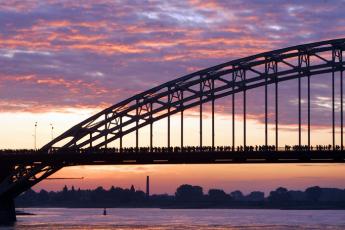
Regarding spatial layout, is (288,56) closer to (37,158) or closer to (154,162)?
(154,162)

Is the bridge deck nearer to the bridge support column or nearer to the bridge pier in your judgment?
the bridge pier

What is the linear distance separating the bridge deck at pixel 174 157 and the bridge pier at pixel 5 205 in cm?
83

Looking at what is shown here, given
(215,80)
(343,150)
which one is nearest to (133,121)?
(215,80)

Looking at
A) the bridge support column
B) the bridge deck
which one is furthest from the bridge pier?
the bridge deck

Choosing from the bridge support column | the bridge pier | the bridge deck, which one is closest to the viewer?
the bridge deck

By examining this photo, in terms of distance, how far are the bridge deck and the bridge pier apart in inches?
32.7

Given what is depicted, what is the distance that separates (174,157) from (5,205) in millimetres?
18010

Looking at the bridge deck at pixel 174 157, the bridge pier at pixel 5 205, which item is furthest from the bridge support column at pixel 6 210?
the bridge deck at pixel 174 157

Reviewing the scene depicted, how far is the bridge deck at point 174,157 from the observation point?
77312 mm

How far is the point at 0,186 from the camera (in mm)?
83875

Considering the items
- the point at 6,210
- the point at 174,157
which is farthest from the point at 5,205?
the point at 174,157

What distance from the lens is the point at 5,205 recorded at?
86.8 metres

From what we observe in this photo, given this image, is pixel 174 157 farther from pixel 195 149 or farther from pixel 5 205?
pixel 5 205

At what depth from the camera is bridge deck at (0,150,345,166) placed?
254ft
